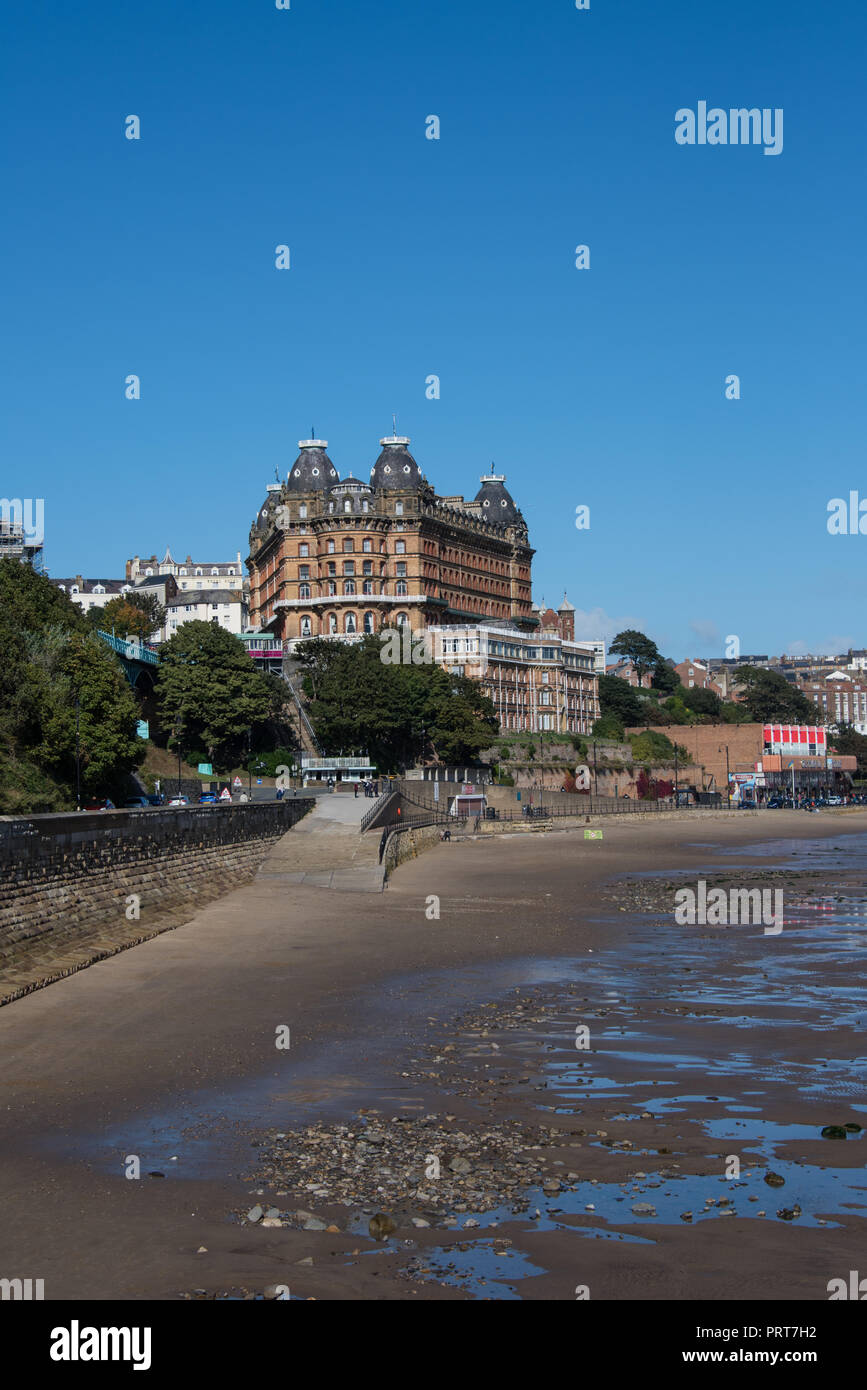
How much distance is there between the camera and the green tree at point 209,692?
10712 centimetres

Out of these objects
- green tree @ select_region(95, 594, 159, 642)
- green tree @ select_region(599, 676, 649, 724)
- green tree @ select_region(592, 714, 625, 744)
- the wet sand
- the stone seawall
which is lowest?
the wet sand

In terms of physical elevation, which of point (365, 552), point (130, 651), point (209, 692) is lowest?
point (209, 692)

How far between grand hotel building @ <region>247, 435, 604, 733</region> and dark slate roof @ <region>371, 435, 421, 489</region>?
110 millimetres

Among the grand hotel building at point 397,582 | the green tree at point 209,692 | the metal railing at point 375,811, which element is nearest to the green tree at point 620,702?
the grand hotel building at point 397,582

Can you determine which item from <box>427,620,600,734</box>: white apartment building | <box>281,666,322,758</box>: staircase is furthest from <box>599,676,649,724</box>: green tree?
<box>281,666,322,758</box>: staircase

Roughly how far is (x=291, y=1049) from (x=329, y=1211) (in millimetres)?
8930

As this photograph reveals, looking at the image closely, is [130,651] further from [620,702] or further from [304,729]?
[620,702]

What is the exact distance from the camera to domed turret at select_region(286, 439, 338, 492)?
157875 millimetres

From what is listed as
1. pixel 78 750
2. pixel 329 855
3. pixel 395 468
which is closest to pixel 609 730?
pixel 395 468

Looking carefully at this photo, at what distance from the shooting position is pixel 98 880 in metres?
37.9

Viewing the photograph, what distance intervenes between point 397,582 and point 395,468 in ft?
43.7

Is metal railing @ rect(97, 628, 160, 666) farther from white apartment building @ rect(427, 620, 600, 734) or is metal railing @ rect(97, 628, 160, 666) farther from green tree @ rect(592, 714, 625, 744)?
green tree @ rect(592, 714, 625, 744)

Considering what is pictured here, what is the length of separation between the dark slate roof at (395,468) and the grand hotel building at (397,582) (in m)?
0.11

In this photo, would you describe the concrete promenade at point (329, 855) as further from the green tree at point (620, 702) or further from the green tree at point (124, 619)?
the green tree at point (620, 702)
